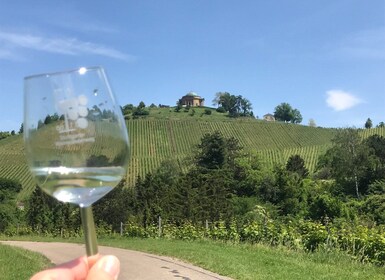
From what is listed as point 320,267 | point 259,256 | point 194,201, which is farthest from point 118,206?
point 320,267

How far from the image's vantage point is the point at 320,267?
29.3 ft

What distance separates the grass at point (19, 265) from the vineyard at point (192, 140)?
165 feet

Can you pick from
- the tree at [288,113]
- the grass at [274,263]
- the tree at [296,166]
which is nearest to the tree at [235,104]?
the tree at [288,113]

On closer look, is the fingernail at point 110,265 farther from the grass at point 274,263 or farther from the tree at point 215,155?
the tree at point 215,155

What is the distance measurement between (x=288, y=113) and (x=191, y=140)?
150 ft

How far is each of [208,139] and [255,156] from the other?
19.3ft

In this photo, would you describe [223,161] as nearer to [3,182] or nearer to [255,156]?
[255,156]

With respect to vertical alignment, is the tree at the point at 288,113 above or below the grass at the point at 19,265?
above

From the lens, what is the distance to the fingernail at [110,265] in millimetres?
1328

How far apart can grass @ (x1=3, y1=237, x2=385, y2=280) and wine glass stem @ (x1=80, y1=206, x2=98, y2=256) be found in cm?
717

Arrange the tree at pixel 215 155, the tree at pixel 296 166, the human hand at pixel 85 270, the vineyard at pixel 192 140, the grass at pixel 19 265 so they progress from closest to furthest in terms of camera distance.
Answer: the human hand at pixel 85 270 → the grass at pixel 19 265 → the tree at pixel 215 155 → the tree at pixel 296 166 → the vineyard at pixel 192 140

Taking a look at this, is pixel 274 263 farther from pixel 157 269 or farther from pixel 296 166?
pixel 296 166

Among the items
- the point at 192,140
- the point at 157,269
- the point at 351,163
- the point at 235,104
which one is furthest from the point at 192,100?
the point at 157,269

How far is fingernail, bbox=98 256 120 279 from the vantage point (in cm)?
133
